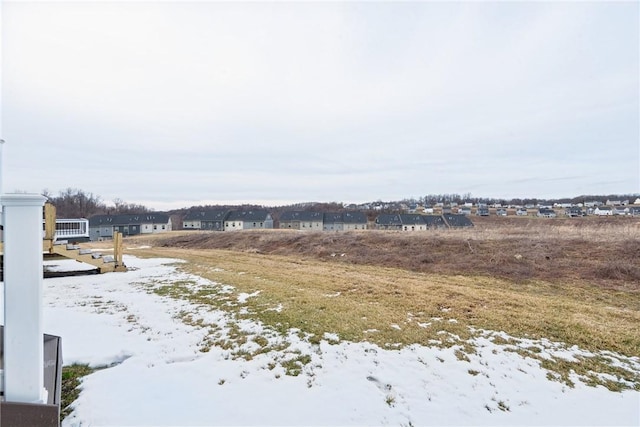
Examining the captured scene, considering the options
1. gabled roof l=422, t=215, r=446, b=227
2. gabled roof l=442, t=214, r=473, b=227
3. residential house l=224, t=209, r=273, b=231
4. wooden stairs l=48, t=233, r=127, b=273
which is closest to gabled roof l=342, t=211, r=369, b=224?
gabled roof l=422, t=215, r=446, b=227

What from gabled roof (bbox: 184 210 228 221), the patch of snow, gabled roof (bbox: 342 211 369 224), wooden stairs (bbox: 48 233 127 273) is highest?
gabled roof (bbox: 184 210 228 221)

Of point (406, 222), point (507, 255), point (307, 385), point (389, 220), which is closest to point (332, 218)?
point (389, 220)

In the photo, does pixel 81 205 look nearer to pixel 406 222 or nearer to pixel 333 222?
pixel 333 222

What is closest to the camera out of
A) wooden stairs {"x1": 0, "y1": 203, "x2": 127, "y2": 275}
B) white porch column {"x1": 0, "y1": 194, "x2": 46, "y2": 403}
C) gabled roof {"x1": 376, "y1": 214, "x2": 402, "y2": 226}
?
white porch column {"x1": 0, "y1": 194, "x2": 46, "y2": 403}

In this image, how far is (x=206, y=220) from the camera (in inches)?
2283

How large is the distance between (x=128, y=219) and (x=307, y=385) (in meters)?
62.1

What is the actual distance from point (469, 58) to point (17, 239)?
16.0 metres

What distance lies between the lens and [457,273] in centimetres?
1207

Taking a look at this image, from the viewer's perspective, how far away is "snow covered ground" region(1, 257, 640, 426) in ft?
9.27

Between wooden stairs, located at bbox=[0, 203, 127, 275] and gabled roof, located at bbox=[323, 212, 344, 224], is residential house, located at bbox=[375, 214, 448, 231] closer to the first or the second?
gabled roof, located at bbox=[323, 212, 344, 224]

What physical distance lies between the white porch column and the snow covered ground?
3.34ft

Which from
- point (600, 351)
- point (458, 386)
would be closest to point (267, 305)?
point (458, 386)

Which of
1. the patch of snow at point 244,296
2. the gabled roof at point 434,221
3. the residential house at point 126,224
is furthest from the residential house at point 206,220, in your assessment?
the patch of snow at point 244,296

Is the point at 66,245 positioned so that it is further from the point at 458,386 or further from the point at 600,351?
the point at 600,351
